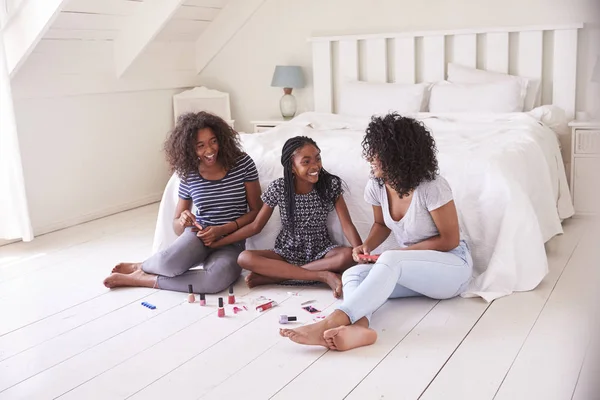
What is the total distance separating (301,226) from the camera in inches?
107

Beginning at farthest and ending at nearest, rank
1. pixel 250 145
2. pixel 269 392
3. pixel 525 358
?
Answer: pixel 250 145, pixel 525 358, pixel 269 392

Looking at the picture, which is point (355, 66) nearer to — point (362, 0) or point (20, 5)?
point (362, 0)

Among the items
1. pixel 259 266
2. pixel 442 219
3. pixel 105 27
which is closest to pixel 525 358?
pixel 442 219

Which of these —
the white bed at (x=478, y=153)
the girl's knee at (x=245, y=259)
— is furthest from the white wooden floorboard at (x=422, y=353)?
the girl's knee at (x=245, y=259)

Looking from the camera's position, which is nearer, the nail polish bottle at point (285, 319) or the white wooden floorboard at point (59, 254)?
the nail polish bottle at point (285, 319)

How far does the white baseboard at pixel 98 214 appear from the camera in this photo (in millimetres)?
3987

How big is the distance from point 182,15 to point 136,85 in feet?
1.89

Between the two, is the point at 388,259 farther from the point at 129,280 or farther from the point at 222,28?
the point at 222,28

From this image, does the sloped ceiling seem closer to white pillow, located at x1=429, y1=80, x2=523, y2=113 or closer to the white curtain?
the white curtain

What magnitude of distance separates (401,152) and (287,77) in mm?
2456

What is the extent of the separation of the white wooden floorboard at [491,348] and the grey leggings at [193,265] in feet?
3.33

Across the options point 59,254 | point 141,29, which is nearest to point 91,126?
point 141,29

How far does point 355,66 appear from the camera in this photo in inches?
178

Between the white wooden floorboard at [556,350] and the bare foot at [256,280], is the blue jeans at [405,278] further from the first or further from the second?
the bare foot at [256,280]
